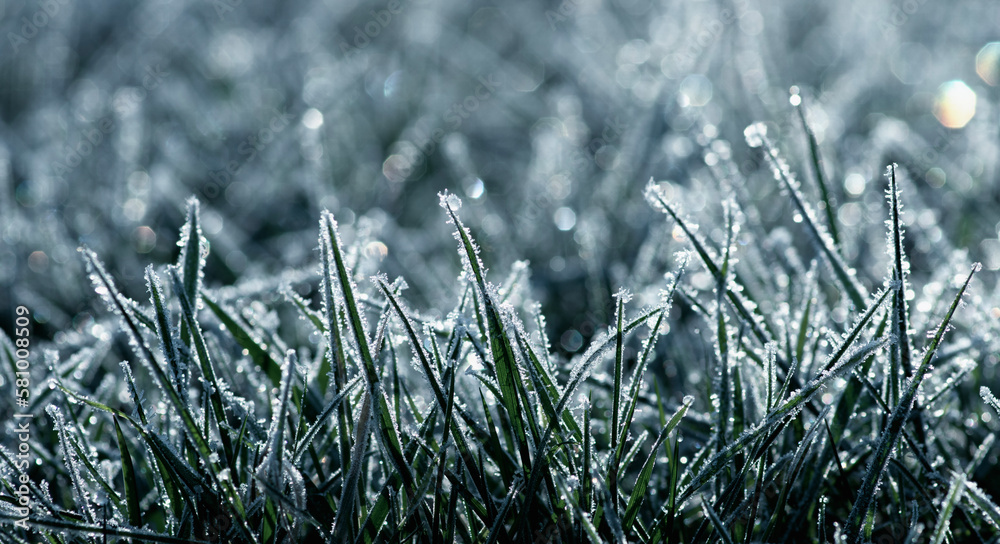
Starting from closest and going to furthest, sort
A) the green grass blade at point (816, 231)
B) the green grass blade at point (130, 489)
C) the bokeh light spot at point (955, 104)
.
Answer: the green grass blade at point (130, 489), the green grass blade at point (816, 231), the bokeh light spot at point (955, 104)

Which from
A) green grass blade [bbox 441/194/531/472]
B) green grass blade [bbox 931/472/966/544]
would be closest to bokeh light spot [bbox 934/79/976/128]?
green grass blade [bbox 931/472/966/544]

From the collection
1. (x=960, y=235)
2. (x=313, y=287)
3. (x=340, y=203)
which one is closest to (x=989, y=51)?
(x=960, y=235)

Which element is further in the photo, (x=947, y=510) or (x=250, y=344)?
(x=250, y=344)

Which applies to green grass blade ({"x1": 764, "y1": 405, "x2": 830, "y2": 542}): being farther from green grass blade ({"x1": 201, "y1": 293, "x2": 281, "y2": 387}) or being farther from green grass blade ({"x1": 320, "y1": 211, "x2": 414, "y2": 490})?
green grass blade ({"x1": 201, "y1": 293, "x2": 281, "y2": 387})

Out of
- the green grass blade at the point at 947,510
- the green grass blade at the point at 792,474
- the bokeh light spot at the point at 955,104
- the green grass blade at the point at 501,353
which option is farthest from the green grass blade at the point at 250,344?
the bokeh light spot at the point at 955,104

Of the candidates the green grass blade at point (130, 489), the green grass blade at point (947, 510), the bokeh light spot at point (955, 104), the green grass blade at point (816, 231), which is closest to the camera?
the green grass blade at point (947, 510)

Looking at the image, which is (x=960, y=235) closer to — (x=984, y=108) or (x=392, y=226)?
(x=984, y=108)

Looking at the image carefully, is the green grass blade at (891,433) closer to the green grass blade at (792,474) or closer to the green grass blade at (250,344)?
the green grass blade at (792,474)

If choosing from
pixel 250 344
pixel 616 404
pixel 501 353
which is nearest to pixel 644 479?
pixel 616 404

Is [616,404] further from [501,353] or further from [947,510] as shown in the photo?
[947,510]
